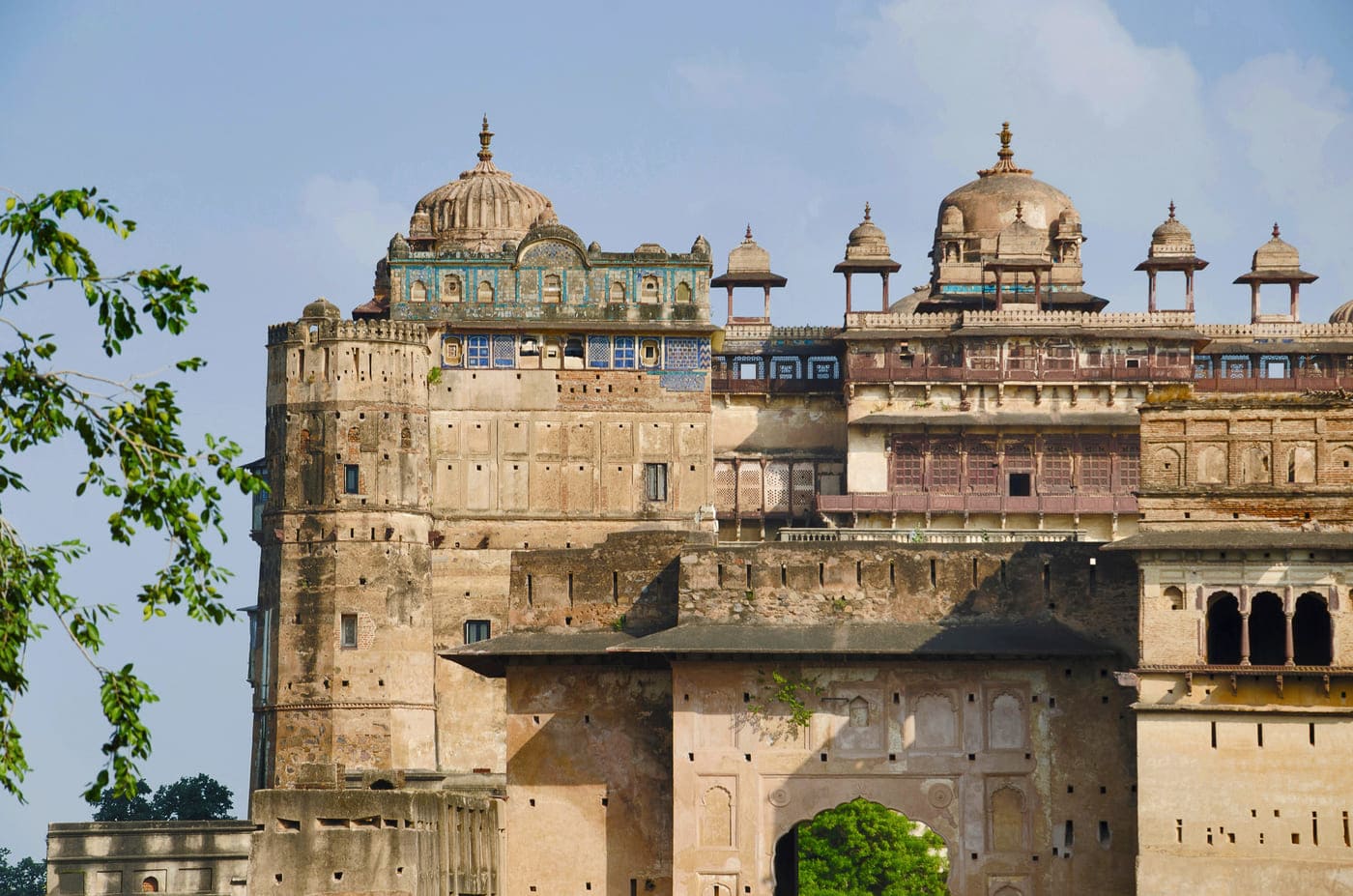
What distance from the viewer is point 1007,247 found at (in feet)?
248

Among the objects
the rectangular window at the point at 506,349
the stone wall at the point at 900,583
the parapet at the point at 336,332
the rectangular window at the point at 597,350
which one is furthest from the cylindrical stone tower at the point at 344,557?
the stone wall at the point at 900,583

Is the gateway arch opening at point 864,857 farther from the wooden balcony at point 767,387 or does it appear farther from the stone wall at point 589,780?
the stone wall at point 589,780

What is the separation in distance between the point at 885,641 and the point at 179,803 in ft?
99.8

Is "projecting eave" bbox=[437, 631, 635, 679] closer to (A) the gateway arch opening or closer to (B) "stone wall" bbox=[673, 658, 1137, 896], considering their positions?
(B) "stone wall" bbox=[673, 658, 1137, 896]

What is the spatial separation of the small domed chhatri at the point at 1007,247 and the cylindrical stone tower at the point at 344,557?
55.2 ft

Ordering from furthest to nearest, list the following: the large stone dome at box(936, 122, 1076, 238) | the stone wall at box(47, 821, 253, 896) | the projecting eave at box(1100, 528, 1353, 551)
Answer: the large stone dome at box(936, 122, 1076, 238)
the stone wall at box(47, 821, 253, 896)
the projecting eave at box(1100, 528, 1353, 551)

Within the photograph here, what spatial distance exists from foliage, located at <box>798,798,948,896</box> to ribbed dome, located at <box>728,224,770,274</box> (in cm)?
1528

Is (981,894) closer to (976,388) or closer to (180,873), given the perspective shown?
(180,873)

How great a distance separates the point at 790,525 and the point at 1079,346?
8591 mm

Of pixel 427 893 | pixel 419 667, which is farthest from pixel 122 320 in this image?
pixel 419 667

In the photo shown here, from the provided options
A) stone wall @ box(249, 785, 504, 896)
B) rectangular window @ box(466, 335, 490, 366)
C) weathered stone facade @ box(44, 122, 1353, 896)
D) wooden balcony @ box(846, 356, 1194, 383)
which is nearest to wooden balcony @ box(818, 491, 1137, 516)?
weathered stone facade @ box(44, 122, 1353, 896)

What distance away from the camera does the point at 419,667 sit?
6544cm

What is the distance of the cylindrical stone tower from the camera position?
213 feet

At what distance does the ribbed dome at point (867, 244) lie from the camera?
254 ft
